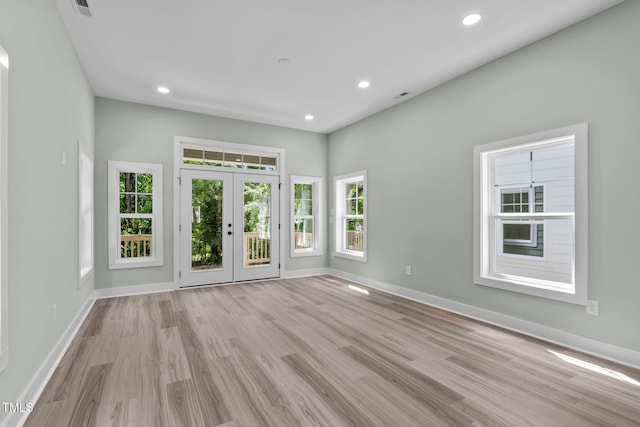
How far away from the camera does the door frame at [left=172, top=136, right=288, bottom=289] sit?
505cm

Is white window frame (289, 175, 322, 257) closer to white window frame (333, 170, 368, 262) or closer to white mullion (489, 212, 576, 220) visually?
white window frame (333, 170, 368, 262)

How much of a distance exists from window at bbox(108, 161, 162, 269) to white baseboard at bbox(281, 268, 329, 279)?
2255 mm

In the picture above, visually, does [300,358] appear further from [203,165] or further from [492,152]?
[203,165]

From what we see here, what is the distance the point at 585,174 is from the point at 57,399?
4404mm

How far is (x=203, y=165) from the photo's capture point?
17.5ft

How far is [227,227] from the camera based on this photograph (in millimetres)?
5461

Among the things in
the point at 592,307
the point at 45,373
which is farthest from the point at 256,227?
the point at 592,307

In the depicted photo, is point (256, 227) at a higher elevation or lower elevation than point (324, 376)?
higher

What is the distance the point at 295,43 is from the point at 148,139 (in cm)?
304

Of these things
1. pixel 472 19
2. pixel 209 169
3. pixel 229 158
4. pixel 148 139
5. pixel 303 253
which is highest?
pixel 472 19

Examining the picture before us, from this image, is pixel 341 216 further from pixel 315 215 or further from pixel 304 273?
pixel 304 273

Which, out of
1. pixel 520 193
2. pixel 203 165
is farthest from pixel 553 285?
pixel 203 165

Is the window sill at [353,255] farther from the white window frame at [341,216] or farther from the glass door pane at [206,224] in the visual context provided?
the glass door pane at [206,224]

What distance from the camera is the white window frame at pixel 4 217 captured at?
1548 mm
